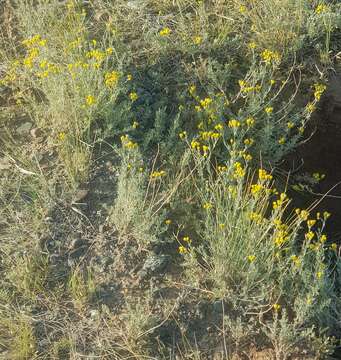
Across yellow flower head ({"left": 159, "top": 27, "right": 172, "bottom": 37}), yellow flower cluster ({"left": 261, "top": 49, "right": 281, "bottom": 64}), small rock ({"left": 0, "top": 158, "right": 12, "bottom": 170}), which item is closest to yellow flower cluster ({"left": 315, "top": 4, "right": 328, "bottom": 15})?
yellow flower cluster ({"left": 261, "top": 49, "right": 281, "bottom": 64})

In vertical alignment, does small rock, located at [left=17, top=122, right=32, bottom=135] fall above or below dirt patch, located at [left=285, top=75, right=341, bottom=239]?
above

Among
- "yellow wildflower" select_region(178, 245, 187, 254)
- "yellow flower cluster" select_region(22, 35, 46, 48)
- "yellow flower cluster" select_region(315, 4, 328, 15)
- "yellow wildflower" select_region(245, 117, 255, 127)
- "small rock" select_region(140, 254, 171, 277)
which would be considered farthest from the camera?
"yellow flower cluster" select_region(315, 4, 328, 15)

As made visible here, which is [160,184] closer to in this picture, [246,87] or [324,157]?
[246,87]

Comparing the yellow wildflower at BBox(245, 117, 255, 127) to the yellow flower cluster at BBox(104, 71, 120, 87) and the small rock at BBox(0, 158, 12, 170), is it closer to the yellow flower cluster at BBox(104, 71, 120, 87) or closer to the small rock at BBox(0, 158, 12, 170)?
the yellow flower cluster at BBox(104, 71, 120, 87)

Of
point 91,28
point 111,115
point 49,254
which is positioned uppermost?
point 91,28

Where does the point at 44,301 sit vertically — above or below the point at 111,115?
below

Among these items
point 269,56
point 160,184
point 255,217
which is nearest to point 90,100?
point 160,184

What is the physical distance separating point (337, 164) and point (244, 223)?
2.03 m

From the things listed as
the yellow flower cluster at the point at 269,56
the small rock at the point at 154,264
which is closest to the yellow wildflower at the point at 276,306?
the small rock at the point at 154,264

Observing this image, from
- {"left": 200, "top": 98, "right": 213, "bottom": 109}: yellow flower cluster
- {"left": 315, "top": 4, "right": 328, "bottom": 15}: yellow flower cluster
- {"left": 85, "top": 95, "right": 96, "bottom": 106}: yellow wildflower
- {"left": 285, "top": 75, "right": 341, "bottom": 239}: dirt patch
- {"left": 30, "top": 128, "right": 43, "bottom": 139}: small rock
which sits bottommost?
{"left": 285, "top": 75, "right": 341, "bottom": 239}: dirt patch

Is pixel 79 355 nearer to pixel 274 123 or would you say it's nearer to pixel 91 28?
pixel 274 123

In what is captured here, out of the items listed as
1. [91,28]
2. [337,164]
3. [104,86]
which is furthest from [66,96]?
[337,164]

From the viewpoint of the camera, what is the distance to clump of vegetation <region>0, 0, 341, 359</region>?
3.19 meters

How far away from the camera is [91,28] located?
15.7 feet
